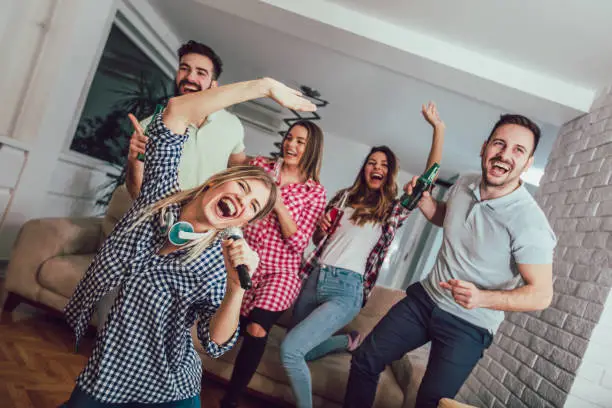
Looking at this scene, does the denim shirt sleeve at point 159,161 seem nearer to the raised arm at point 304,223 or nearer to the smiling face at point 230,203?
the smiling face at point 230,203

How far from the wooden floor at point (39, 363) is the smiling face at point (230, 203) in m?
1.20

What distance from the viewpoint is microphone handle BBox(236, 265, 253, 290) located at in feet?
3.05

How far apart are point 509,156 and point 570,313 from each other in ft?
3.47

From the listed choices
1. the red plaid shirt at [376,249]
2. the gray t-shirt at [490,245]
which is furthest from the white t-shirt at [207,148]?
the gray t-shirt at [490,245]

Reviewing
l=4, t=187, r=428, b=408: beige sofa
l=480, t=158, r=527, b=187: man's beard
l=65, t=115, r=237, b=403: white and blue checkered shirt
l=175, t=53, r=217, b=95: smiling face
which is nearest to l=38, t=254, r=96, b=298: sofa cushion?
l=4, t=187, r=428, b=408: beige sofa

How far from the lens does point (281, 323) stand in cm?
271

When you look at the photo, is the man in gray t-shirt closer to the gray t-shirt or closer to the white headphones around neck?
the gray t-shirt

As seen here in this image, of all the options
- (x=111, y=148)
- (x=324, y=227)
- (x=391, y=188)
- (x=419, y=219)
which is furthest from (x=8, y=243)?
(x=419, y=219)

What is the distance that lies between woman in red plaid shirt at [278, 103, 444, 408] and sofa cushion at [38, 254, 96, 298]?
48.4 inches

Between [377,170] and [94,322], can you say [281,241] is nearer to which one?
[377,170]

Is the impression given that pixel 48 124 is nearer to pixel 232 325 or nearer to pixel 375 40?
pixel 375 40

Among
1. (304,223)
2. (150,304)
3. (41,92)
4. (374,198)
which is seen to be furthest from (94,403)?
(41,92)

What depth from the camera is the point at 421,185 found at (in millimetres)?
1781

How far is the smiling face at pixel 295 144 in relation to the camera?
2000 mm
